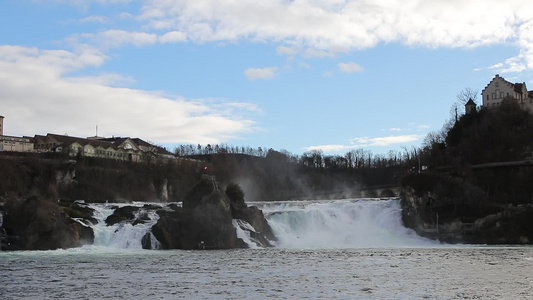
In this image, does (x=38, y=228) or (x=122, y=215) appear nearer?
(x=38, y=228)

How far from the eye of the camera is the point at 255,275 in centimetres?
3875

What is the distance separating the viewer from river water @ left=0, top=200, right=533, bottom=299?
30.5 meters

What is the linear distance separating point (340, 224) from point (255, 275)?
45.0 meters

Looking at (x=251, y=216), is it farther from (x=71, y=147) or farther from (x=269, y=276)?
(x=71, y=147)

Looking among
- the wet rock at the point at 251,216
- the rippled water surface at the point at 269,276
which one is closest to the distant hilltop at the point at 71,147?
the wet rock at the point at 251,216

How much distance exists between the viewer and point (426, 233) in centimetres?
7738

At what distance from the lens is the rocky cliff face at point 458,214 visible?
243 ft

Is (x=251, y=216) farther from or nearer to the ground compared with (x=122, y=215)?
nearer to the ground

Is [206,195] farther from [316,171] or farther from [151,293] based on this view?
[316,171]

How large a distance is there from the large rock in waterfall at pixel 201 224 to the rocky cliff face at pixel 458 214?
73.9ft

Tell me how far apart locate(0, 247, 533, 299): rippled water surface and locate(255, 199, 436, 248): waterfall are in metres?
21.8

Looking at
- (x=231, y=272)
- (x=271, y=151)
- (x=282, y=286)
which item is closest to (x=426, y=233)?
(x=231, y=272)

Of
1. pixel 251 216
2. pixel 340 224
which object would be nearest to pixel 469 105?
pixel 340 224

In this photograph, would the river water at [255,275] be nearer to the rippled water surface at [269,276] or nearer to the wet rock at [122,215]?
the rippled water surface at [269,276]
